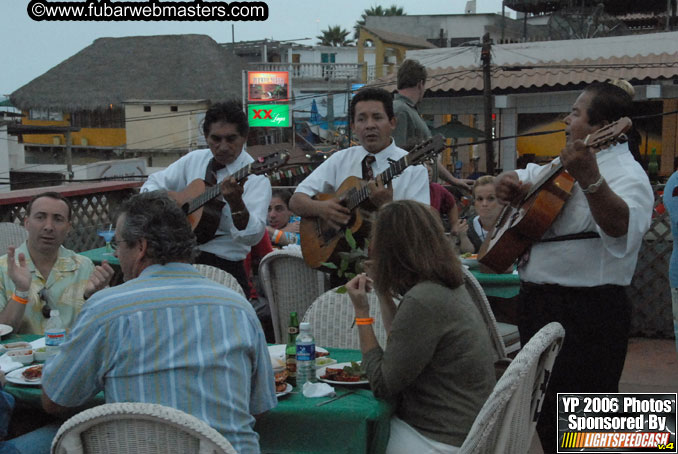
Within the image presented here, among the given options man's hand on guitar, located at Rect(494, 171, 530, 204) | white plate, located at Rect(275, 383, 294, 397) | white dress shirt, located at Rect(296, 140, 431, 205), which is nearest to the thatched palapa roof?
white dress shirt, located at Rect(296, 140, 431, 205)

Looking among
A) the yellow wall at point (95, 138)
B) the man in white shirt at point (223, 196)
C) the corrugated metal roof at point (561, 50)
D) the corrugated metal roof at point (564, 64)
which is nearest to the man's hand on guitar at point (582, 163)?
the man in white shirt at point (223, 196)

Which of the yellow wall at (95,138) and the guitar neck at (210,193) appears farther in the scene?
the yellow wall at (95,138)

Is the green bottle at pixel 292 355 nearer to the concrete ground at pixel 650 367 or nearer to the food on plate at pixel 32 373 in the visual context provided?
the food on plate at pixel 32 373

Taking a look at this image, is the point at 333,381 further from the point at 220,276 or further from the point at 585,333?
the point at 220,276

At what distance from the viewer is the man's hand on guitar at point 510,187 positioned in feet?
10.5

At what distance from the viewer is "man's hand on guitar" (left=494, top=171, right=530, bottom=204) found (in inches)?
126

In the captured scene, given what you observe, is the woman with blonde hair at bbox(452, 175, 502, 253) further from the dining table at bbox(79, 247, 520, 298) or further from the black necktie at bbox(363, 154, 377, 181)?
the black necktie at bbox(363, 154, 377, 181)

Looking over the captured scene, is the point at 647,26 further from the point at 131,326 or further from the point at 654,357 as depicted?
the point at 131,326

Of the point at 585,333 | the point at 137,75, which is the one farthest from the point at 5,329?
the point at 137,75

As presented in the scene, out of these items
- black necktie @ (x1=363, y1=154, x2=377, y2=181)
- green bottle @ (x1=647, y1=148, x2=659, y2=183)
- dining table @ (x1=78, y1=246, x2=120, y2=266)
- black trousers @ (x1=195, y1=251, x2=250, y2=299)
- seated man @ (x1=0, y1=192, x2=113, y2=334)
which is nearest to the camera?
seated man @ (x1=0, y1=192, x2=113, y2=334)

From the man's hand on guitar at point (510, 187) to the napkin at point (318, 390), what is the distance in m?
1.12

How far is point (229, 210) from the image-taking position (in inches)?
180

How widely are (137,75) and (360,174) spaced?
47141 mm

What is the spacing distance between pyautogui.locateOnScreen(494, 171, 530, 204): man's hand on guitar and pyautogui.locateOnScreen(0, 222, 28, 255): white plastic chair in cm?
441
